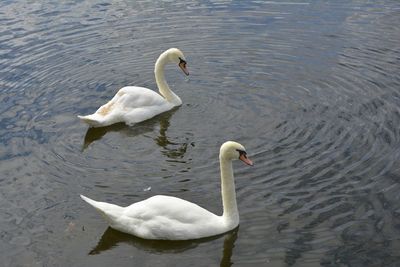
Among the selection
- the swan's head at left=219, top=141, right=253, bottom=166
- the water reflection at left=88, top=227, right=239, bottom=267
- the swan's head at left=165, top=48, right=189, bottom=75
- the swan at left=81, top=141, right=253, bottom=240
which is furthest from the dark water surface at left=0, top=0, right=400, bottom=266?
the swan's head at left=219, top=141, right=253, bottom=166

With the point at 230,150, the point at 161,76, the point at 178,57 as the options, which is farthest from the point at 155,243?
the point at 178,57

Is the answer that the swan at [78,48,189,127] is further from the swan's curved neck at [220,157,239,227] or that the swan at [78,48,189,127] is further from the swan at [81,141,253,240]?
the swan's curved neck at [220,157,239,227]

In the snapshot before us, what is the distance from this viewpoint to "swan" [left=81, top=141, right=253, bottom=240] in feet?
31.7

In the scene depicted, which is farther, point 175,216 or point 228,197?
point 228,197

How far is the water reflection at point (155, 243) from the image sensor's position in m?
9.56

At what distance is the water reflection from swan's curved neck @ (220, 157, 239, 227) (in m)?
0.17

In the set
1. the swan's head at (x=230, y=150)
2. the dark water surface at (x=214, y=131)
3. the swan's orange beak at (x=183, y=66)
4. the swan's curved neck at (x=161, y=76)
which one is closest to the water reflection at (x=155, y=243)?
the dark water surface at (x=214, y=131)

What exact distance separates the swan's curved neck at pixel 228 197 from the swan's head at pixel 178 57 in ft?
17.2

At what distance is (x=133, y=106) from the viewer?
45.4ft

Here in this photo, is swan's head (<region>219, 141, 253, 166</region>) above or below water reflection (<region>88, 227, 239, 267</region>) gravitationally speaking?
above

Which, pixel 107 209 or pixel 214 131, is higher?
pixel 107 209

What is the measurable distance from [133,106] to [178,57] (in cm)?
170

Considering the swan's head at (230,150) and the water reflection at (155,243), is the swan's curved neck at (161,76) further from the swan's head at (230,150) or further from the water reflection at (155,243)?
the water reflection at (155,243)

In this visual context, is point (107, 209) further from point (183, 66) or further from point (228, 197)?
point (183, 66)
